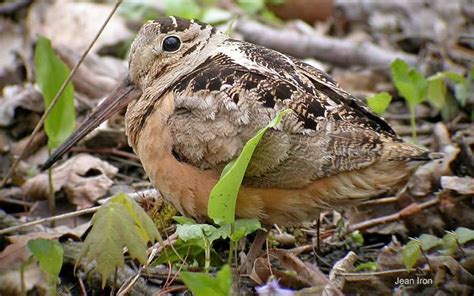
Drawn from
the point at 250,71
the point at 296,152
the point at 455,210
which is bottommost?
the point at 455,210

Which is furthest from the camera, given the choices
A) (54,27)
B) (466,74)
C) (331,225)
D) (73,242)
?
(54,27)

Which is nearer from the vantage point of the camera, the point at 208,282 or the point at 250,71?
the point at 208,282

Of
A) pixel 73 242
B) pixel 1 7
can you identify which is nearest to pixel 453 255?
pixel 73 242

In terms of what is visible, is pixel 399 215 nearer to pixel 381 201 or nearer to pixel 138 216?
pixel 381 201

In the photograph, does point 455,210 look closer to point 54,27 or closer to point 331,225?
point 331,225

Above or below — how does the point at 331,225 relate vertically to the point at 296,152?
below

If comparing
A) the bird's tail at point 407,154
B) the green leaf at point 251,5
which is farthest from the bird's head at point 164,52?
the green leaf at point 251,5

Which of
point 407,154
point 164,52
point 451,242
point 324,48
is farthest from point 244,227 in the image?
point 324,48
